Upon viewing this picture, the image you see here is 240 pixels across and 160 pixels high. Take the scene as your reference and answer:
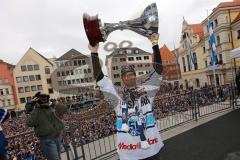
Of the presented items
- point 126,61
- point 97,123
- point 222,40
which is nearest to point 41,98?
point 126,61

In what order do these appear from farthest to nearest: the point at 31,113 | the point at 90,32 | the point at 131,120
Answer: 1. the point at 31,113
2. the point at 131,120
3. the point at 90,32

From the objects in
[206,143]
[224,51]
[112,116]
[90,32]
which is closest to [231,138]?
[206,143]

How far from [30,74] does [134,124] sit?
222 feet

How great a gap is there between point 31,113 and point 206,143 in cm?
409

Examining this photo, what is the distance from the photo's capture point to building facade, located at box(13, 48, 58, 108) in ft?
219

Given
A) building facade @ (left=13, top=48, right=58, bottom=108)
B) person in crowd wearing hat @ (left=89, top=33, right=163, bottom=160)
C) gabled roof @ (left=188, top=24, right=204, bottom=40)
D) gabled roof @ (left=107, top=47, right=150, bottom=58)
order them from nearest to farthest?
person in crowd wearing hat @ (left=89, top=33, right=163, bottom=160)
gabled roof @ (left=107, top=47, right=150, bottom=58)
gabled roof @ (left=188, top=24, right=204, bottom=40)
building facade @ (left=13, top=48, right=58, bottom=108)

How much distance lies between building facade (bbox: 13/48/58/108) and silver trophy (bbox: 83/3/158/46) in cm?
6509

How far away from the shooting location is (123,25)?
3.03 metres

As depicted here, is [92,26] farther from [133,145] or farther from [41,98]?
[41,98]

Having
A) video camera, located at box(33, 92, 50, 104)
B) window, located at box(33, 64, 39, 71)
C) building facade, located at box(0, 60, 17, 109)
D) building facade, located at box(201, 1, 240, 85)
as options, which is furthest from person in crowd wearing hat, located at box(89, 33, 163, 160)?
window, located at box(33, 64, 39, 71)

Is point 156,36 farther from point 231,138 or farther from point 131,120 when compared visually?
point 231,138

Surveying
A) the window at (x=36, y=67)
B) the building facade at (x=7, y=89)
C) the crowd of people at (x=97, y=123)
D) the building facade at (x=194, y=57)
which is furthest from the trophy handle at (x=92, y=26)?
the window at (x=36, y=67)

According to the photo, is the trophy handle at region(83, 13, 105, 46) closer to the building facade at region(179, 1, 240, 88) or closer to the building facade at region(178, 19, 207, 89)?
the building facade at region(179, 1, 240, 88)

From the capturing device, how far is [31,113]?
485cm
